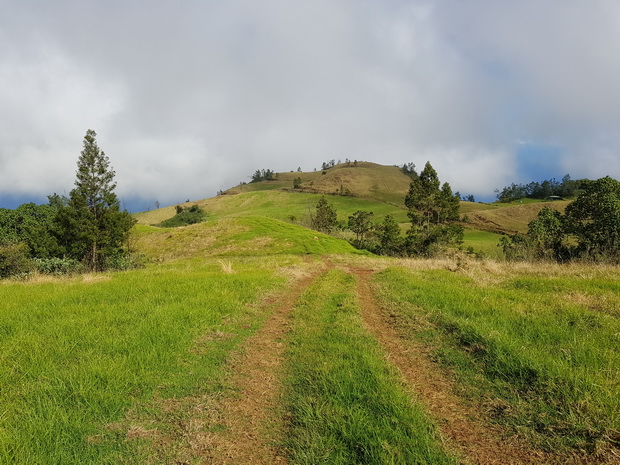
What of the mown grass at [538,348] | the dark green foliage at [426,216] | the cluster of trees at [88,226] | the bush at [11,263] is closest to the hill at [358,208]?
the dark green foliage at [426,216]

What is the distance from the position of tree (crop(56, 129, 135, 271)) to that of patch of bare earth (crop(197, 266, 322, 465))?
129 feet

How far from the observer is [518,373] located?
5.29m

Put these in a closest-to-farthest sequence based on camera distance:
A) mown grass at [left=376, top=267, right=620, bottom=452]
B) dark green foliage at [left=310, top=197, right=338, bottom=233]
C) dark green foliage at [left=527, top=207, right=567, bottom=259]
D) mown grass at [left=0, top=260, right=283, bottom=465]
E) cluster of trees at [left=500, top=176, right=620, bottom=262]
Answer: mown grass at [left=0, top=260, right=283, bottom=465]
mown grass at [left=376, top=267, right=620, bottom=452]
cluster of trees at [left=500, top=176, right=620, bottom=262]
dark green foliage at [left=527, top=207, right=567, bottom=259]
dark green foliage at [left=310, top=197, right=338, bottom=233]

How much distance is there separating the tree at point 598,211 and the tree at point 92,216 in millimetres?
58379

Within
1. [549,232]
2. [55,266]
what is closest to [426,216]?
[549,232]

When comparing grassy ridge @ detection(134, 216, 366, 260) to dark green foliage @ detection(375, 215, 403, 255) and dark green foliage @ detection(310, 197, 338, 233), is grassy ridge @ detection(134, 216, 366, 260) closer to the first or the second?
dark green foliage @ detection(375, 215, 403, 255)

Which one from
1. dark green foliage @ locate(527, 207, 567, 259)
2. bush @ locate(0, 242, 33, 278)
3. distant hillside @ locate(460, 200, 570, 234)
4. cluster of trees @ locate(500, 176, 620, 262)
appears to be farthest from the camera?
distant hillside @ locate(460, 200, 570, 234)

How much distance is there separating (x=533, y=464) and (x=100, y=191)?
48520 millimetres

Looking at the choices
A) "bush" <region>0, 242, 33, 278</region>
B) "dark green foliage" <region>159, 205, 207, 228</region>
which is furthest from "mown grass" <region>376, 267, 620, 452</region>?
"dark green foliage" <region>159, 205, 207, 228</region>

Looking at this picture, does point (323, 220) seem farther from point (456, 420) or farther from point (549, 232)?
point (456, 420)

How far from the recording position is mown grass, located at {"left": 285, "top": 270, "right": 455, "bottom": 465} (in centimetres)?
357

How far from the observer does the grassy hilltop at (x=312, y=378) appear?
3.75 meters

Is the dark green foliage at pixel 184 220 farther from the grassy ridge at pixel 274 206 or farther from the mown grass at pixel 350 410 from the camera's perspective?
the mown grass at pixel 350 410

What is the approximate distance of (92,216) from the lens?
38875 millimetres
